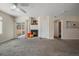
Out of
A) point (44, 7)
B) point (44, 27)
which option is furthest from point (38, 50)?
point (44, 27)

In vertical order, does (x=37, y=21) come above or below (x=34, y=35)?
above

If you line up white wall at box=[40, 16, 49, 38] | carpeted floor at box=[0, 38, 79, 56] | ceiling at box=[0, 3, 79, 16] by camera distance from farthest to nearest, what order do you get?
white wall at box=[40, 16, 49, 38], ceiling at box=[0, 3, 79, 16], carpeted floor at box=[0, 38, 79, 56]

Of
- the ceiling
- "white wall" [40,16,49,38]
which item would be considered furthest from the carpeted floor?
"white wall" [40,16,49,38]

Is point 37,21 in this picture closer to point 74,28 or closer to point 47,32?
point 47,32

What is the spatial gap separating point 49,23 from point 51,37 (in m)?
1.15

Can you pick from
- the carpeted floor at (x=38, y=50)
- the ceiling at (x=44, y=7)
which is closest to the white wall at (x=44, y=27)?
the ceiling at (x=44, y=7)

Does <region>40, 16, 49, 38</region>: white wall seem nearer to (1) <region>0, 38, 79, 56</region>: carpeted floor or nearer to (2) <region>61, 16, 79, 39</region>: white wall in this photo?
(2) <region>61, 16, 79, 39</region>: white wall

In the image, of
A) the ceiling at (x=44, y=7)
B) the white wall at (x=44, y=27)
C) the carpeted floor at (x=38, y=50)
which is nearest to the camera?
the carpeted floor at (x=38, y=50)

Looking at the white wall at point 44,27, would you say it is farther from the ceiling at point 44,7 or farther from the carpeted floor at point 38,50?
the carpeted floor at point 38,50

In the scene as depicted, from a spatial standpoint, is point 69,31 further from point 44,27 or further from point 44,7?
point 44,7

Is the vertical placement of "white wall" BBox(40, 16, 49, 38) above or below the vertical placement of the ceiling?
below

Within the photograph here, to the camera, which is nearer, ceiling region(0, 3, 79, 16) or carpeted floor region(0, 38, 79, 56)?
carpeted floor region(0, 38, 79, 56)

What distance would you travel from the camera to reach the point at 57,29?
39.7 feet

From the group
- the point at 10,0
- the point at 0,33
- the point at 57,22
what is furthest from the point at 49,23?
the point at 10,0
